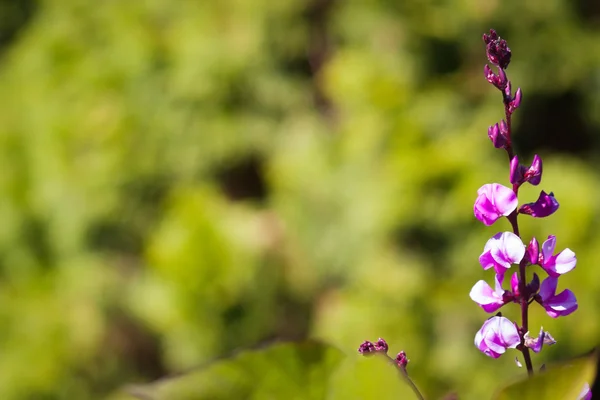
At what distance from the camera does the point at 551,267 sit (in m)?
0.26

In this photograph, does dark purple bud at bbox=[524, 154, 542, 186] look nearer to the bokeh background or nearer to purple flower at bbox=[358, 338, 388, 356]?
purple flower at bbox=[358, 338, 388, 356]

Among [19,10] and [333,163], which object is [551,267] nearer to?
[333,163]

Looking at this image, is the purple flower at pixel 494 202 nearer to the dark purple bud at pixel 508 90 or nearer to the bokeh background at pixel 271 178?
the dark purple bud at pixel 508 90

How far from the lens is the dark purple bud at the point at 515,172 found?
254mm

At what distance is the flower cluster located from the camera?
0.25 metres

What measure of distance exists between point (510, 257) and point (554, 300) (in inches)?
1.0

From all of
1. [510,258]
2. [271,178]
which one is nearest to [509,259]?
[510,258]

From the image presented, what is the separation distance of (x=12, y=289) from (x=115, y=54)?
68cm

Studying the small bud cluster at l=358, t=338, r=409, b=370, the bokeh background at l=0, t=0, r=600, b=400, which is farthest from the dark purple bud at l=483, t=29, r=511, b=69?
the bokeh background at l=0, t=0, r=600, b=400

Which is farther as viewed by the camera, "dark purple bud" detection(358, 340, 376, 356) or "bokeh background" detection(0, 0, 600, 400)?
"bokeh background" detection(0, 0, 600, 400)

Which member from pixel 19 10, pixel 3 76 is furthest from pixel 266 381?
pixel 19 10

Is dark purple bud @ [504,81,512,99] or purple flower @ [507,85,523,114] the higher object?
dark purple bud @ [504,81,512,99]

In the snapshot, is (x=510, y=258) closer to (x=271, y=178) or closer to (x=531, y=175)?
(x=531, y=175)

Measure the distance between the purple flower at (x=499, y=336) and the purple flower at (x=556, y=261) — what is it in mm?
25
